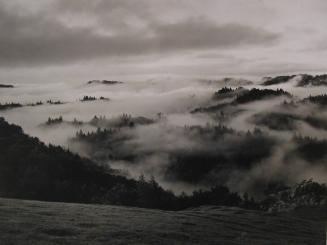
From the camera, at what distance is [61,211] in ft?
330

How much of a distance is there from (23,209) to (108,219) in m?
17.0

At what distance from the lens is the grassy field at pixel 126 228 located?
73.1 metres

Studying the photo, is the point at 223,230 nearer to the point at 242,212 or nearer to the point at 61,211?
the point at 61,211

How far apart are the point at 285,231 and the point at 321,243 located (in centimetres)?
1405

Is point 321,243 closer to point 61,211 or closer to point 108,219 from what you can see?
point 108,219

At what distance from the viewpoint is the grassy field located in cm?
7306

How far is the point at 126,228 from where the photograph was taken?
83375 millimetres

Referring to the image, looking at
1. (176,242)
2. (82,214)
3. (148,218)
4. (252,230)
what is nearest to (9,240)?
(176,242)

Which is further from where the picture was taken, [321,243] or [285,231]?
[285,231]

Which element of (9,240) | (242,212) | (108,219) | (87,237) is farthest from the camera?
(242,212)

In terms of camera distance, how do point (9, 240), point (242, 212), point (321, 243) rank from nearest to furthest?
1. point (9, 240)
2. point (321, 243)
3. point (242, 212)

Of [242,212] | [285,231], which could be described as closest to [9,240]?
[285,231]

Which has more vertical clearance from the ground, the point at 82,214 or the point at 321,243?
the point at 82,214

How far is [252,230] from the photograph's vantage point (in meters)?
105
